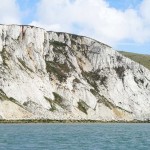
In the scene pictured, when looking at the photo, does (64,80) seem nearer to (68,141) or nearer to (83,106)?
(83,106)

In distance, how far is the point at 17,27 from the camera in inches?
6550

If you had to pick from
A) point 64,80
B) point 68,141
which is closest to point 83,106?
point 64,80

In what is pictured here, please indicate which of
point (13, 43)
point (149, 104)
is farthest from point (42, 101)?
point (149, 104)

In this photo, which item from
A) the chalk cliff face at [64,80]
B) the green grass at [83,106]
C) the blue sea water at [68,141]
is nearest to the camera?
the blue sea water at [68,141]

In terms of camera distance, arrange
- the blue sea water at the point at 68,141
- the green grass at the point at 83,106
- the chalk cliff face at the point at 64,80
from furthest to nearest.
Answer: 1. the green grass at the point at 83,106
2. the chalk cliff face at the point at 64,80
3. the blue sea water at the point at 68,141

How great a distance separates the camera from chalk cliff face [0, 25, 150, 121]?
141m

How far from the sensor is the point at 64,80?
167 m

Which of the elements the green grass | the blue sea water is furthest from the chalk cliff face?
the blue sea water

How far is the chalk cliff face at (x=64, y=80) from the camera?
140750 millimetres

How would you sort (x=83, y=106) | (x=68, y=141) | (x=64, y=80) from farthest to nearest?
(x=64, y=80) → (x=83, y=106) → (x=68, y=141)

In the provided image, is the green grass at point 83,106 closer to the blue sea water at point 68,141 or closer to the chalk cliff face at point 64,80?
the chalk cliff face at point 64,80

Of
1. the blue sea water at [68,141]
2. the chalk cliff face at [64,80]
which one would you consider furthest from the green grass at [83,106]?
the blue sea water at [68,141]

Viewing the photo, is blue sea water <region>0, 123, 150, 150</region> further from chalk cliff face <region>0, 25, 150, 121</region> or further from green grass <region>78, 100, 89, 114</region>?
green grass <region>78, 100, 89, 114</region>

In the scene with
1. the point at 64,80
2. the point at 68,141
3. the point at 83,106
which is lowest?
the point at 68,141
